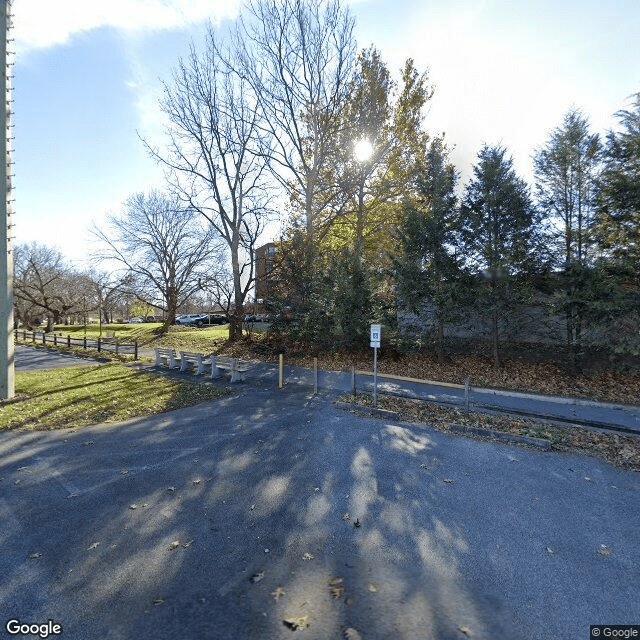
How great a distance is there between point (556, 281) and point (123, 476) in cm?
1338

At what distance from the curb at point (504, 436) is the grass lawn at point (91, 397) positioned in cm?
674

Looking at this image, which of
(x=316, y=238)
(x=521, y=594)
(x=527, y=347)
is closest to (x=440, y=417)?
(x=521, y=594)

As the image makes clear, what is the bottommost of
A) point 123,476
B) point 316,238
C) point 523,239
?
point 123,476

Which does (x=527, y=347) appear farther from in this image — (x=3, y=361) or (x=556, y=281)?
(x=3, y=361)

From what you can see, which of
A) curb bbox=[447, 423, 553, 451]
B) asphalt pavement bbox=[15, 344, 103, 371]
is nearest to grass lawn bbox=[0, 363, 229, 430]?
asphalt pavement bbox=[15, 344, 103, 371]

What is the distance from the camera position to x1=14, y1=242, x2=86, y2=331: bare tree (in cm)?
3769

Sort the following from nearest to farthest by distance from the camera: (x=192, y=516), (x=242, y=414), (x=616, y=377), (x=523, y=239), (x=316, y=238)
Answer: (x=192, y=516) < (x=242, y=414) < (x=616, y=377) < (x=523, y=239) < (x=316, y=238)

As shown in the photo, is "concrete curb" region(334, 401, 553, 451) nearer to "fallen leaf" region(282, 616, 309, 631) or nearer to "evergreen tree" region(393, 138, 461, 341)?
"fallen leaf" region(282, 616, 309, 631)

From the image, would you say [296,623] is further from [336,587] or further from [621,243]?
[621,243]

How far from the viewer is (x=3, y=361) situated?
1032cm

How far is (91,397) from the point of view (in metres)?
10.3

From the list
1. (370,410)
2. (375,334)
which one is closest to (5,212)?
(375,334)

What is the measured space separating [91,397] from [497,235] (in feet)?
47.5

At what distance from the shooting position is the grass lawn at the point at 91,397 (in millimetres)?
8391
